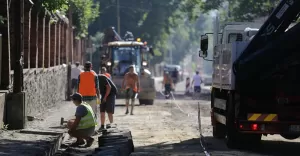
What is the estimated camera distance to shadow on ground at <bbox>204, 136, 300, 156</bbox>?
1548cm

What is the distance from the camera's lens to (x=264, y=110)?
15.3 m

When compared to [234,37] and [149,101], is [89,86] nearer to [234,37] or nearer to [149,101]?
[234,37]

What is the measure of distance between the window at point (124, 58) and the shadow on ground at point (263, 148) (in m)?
22.3

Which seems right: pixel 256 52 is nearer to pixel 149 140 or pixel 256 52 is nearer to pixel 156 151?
pixel 156 151

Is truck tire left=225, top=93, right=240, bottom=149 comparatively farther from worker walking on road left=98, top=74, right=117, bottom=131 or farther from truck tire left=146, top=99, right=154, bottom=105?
truck tire left=146, top=99, right=154, bottom=105

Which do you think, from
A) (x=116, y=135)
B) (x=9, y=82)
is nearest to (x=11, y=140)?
(x=116, y=135)

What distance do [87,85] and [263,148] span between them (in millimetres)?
5595

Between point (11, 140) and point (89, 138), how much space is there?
1668mm

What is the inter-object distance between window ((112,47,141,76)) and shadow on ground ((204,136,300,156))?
22.3m

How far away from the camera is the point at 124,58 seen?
134ft

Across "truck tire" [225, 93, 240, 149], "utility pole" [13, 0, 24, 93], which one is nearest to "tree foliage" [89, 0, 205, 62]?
"utility pole" [13, 0, 24, 93]

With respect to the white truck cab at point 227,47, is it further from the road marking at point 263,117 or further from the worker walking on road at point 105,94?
the worker walking on road at point 105,94

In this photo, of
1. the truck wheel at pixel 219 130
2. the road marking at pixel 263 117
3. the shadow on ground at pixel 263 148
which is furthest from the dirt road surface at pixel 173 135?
the road marking at pixel 263 117

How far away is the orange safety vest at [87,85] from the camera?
20.4 m
